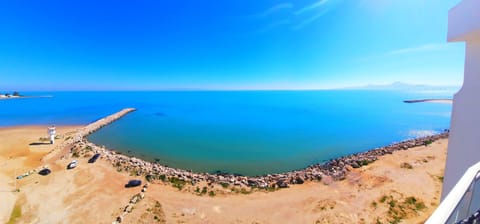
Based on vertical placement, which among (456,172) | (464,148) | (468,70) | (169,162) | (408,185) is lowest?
(169,162)

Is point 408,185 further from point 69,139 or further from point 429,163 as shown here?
point 69,139

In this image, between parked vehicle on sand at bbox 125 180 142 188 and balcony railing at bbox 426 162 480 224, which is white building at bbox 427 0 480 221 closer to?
balcony railing at bbox 426 162 480 224

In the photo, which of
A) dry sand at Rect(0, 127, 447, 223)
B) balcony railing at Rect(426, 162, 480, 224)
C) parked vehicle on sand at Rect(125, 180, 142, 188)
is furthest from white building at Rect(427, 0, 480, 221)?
parked vehicle on sand at Rect(125, 180, 142, 188)

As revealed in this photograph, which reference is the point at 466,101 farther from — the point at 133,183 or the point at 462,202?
the point at 133,183

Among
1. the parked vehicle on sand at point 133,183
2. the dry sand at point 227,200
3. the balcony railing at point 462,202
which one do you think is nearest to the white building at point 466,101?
the balcony railing at point 462,202

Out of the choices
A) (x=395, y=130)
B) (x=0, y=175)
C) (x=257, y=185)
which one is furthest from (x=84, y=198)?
(x=395, y=130)

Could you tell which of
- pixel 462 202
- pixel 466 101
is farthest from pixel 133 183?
pixel 466 101

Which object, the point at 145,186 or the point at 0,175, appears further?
the point at 0,175
